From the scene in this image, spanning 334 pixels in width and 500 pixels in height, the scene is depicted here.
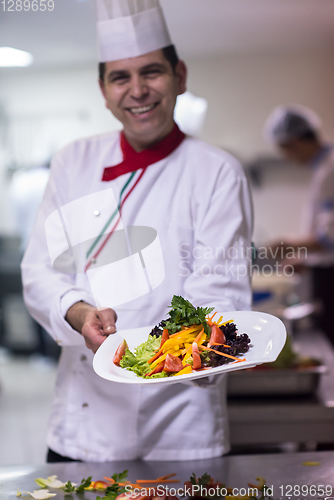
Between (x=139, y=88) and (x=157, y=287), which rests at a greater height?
(x=139, y=88)

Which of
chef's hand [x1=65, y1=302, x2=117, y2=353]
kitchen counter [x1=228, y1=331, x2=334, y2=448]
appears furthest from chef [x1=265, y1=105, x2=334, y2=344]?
chef's hand [x1=65, y1=302, x2=117, y2=353]

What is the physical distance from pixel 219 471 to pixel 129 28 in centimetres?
92

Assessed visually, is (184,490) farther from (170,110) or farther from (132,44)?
(132,44)

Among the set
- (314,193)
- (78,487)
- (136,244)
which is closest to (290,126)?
(314,193)

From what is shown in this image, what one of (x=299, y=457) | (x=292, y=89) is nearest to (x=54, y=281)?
(x=299, y=457)

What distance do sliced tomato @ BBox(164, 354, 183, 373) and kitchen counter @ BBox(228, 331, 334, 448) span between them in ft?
2.18

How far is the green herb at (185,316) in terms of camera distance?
37.9 inches

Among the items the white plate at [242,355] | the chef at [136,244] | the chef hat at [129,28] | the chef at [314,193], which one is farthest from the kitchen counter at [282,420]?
the chef hat at [129,28]

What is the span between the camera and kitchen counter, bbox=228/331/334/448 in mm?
1483

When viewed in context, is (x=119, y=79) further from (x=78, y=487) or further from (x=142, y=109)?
(x=78, y=487)

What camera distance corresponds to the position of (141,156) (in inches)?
46.6

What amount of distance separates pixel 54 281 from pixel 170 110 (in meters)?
0.44

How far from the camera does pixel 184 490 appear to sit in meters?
1.00

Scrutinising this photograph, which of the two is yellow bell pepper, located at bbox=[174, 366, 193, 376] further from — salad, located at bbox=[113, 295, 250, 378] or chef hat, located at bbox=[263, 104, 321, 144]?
chef hat, located at bbox=[263, 104, 321, 144]
